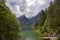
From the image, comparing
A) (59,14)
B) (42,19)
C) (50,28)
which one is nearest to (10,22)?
(59,14)

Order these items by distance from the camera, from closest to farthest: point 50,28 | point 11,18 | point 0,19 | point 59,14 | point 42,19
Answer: point 0,19
point 11,18
point 59,14
point 50,28
point 42,19

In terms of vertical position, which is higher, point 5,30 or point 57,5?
point 57,5

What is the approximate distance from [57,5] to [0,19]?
134 feet

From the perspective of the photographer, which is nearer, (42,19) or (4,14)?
(4,14)

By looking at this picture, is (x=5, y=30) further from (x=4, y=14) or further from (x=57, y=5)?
(x=57, y=5)

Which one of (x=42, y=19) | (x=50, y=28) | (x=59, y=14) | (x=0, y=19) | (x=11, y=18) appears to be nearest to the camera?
(x=0, y=19)

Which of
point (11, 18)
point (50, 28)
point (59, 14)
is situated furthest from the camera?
point (50, 28)

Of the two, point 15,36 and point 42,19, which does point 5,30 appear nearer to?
point 15,36

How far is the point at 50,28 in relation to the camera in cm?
6994

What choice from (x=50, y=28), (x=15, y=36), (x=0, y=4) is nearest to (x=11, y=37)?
(x=15, y=36)

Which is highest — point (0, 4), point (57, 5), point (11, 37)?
point (57, 5)

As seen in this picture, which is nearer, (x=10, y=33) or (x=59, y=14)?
(x=10, y=33)

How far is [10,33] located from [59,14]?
3726 centimetres

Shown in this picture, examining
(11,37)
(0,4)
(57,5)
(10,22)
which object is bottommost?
(11,37)
